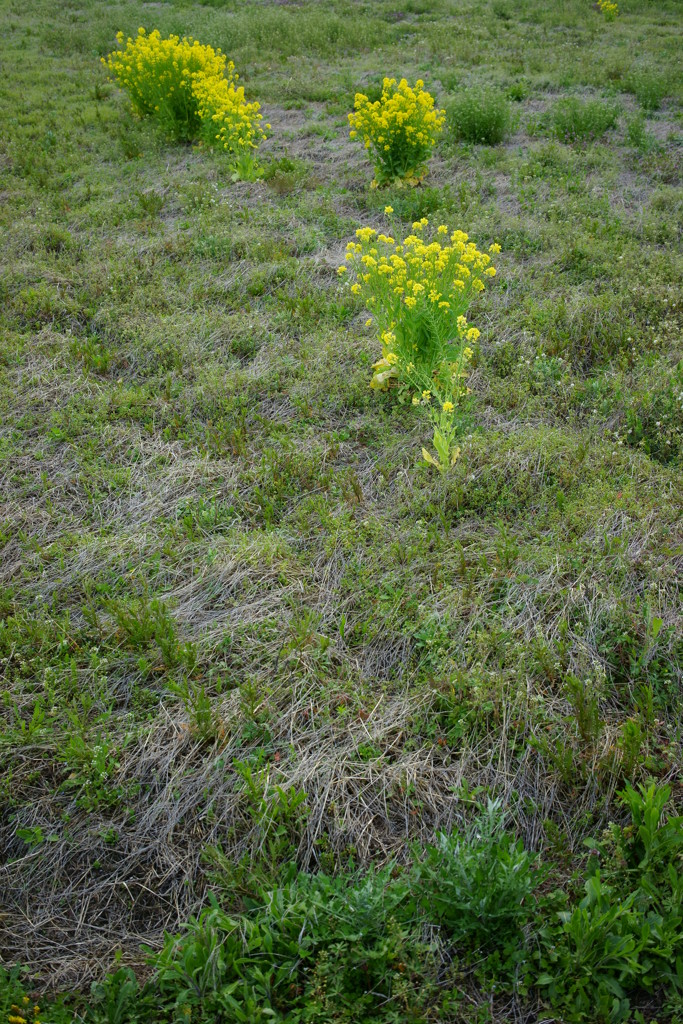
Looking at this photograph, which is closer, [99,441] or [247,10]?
[99,441]

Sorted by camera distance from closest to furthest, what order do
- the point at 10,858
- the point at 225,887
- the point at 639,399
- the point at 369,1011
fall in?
the point at 369,1011 < the point at 225,887 < the point at 10,858 < the point at 639,399

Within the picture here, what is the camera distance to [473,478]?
4.03 m

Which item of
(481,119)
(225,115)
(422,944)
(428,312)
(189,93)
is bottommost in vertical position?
(422,944)

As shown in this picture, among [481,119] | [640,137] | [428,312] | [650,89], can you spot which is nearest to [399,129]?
[481,119]

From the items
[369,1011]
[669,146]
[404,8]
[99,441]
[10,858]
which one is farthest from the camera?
[404,8]

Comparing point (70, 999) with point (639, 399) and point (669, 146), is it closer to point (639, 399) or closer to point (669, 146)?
point (639, 399)

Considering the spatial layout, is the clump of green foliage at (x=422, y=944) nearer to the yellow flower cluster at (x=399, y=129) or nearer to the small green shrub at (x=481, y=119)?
the yellow flower cluster at (x=399, y=129)

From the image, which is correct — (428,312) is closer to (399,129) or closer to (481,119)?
(399,129)

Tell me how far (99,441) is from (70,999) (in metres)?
3.41

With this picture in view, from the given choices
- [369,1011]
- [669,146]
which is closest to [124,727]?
[369,1011]

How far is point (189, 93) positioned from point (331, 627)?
29.8 ft

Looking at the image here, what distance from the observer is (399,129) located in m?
7.35

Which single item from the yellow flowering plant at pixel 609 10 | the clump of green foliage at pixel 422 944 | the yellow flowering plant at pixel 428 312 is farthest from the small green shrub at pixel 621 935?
the yellow flowering plant at pixel 609 10

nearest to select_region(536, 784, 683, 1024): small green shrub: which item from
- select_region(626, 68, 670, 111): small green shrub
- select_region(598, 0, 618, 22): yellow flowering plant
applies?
select_region(626, 68, 670, 111): small green shrub
